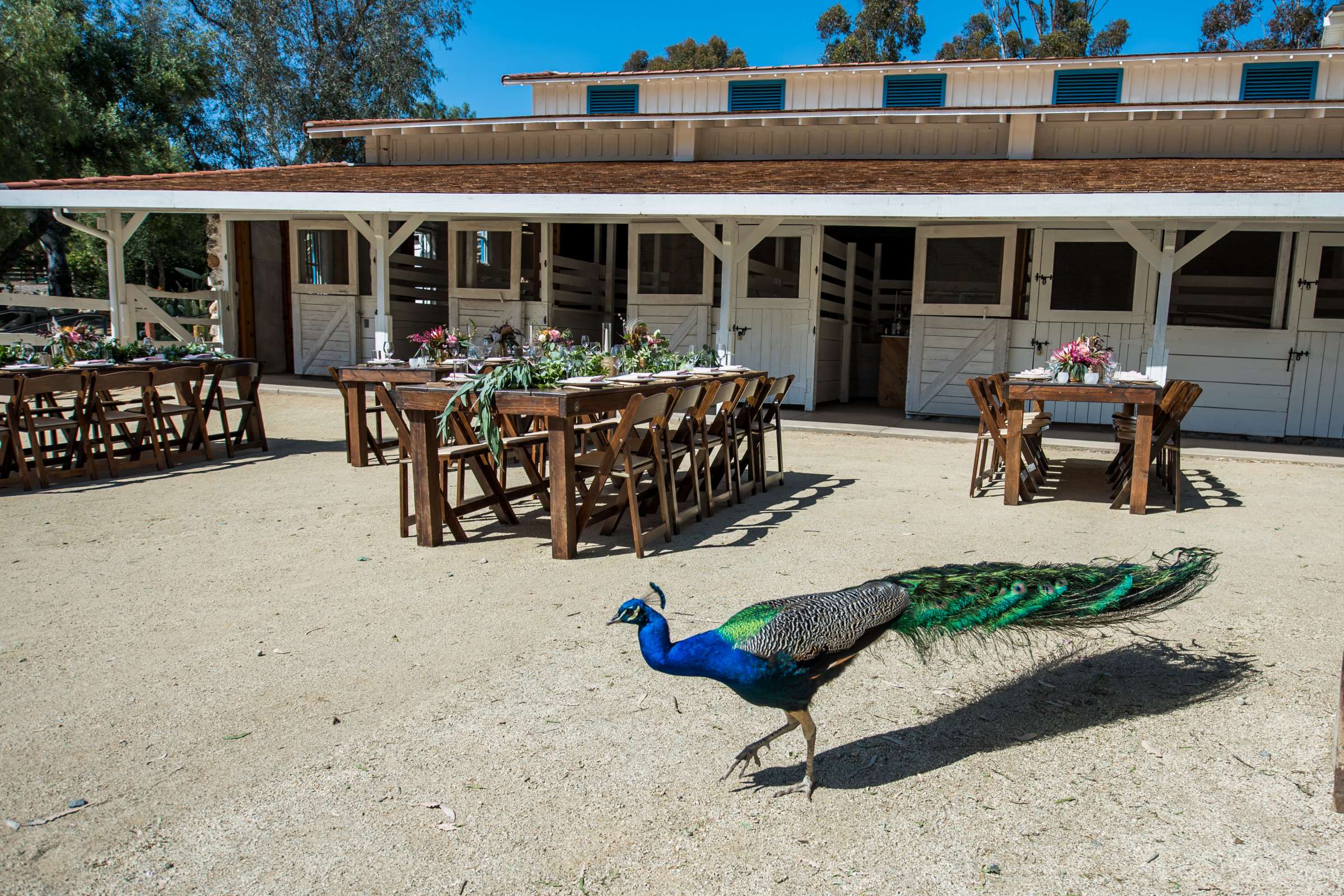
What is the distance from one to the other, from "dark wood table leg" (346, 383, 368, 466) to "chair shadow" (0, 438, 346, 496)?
32.6 inches

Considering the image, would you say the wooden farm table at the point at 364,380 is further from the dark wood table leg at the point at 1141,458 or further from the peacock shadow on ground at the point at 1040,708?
the peacock shadow on ground at the point at 1040,708

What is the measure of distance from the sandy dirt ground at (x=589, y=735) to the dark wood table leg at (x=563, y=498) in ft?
0.56

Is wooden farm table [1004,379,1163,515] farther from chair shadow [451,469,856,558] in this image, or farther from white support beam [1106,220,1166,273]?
white support beam [1106,220,1166,273]

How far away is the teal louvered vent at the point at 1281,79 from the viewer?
40.9 feet

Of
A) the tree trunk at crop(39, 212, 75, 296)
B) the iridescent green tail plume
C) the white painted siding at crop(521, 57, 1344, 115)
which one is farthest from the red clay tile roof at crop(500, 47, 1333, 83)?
the tree trunk at crop(39, 212, 75, 296)

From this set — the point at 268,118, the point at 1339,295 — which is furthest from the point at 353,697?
the point at 268,118

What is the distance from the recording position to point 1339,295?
10.3m

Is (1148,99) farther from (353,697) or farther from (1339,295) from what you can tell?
(353,697)

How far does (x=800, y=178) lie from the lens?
1120 centimetres

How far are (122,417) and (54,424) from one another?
1.98 feet

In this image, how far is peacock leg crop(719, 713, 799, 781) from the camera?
2.54 meters

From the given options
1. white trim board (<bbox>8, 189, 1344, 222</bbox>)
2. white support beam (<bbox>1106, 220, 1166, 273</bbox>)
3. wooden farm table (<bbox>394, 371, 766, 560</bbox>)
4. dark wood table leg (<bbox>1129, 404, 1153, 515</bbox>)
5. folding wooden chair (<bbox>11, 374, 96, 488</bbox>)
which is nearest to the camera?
wooden farm table (<bbox>394, 371, 766, 560</bbox>)

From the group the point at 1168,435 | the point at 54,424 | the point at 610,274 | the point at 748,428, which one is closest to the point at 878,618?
the point at 748,428

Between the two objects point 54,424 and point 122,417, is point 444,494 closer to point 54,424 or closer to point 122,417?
Answer: point 54,424
